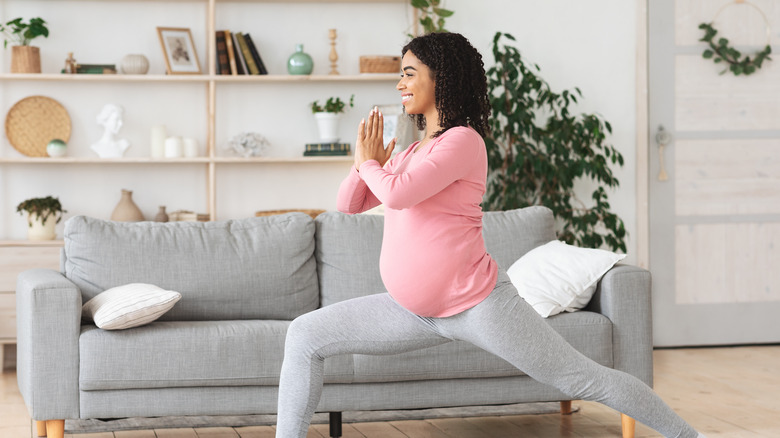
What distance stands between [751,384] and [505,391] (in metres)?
1.57

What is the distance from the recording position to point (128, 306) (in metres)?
2.70

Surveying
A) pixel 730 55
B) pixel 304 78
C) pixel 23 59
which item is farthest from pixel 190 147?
pixel 730 55

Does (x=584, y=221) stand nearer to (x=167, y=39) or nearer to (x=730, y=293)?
(x=730, y=293)

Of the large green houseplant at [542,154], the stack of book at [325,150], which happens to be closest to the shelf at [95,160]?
the stack of book at [325,150]

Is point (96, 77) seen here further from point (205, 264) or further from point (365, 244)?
point (365, 244)

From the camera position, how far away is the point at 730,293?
4992mm

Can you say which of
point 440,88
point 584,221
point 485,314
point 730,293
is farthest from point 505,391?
point 730,293

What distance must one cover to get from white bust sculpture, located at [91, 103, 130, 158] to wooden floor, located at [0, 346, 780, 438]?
1.24m

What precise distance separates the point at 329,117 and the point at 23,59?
5.06ft

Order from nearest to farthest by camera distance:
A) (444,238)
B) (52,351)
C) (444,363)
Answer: (444,238)
(52,351)
(444,363)

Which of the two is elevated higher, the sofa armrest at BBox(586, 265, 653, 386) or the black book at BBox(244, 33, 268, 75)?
the black book at BBox(244, 33, 268, 75)

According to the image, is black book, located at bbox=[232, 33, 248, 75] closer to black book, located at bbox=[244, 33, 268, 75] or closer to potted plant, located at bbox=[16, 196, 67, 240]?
black book, located at bbox=[244, 33, 268, 75]

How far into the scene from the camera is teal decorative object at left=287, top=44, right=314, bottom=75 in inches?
182

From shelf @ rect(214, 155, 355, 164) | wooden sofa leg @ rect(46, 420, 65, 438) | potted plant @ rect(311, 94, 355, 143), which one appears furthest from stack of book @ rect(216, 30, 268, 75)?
wooden sofa leg @ rect(46, 420, 65, 438)
